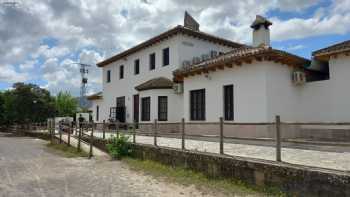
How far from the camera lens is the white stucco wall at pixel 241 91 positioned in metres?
13.0

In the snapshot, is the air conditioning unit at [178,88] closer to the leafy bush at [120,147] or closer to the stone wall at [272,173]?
the leafy bush at [120,147]

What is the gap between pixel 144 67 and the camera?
22.0 metres

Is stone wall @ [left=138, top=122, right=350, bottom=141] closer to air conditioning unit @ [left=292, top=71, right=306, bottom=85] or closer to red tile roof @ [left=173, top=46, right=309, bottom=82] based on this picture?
air conditioning unit @ [left=292, top=71, right=306, bottom=85]

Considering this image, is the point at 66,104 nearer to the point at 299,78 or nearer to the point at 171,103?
the point at 171,103

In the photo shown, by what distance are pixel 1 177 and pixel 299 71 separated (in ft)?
38.0

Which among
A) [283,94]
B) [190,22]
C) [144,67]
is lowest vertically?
[283,94]

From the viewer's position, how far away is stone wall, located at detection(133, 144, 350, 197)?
536cm

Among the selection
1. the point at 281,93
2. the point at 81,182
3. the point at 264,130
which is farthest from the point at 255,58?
the point at 81,182

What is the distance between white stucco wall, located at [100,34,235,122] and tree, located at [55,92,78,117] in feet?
98.9

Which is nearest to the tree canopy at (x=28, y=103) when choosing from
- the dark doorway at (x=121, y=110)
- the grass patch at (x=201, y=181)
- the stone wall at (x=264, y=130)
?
the dark doorway at (x=121, y=110)

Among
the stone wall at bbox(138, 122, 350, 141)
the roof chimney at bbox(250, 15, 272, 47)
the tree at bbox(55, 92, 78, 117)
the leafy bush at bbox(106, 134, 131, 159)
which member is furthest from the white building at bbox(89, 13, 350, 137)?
the tree at bbox(55, 92, 78, 117)

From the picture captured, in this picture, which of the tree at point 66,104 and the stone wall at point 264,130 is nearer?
the stone wall at point 264,130

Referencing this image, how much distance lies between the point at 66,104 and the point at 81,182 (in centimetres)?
5160

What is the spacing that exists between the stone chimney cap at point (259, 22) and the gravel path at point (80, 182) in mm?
9897
